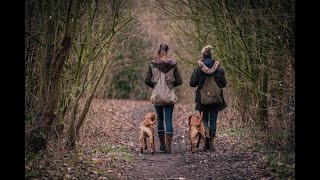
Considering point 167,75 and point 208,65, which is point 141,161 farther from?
point 208,65

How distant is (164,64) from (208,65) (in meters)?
0.96

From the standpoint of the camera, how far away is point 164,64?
397 inches

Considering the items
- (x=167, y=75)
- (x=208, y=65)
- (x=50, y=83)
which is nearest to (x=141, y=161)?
(x=167, y=75)

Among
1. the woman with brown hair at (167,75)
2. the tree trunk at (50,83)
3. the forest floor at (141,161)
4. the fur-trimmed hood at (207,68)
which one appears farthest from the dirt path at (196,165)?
the fur-trimmed hood at (207,68)

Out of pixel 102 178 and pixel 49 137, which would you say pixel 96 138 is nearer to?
pixel 49 137

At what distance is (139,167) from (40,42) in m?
2.82

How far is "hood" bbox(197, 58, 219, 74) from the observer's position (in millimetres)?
10133

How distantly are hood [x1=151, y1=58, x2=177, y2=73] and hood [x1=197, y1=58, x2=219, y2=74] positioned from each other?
58 centimetres

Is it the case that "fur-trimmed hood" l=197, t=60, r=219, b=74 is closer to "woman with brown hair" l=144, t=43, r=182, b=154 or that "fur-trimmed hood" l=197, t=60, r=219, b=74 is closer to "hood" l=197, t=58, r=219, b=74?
"hood" l=197, t=58, r=219, b=74

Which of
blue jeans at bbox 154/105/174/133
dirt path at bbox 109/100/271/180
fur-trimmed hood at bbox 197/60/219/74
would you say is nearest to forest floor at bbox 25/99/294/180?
dirt path at bbox 109/100/271/180

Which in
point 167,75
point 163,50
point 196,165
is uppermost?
point 163,50

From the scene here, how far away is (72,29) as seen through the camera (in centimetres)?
817
